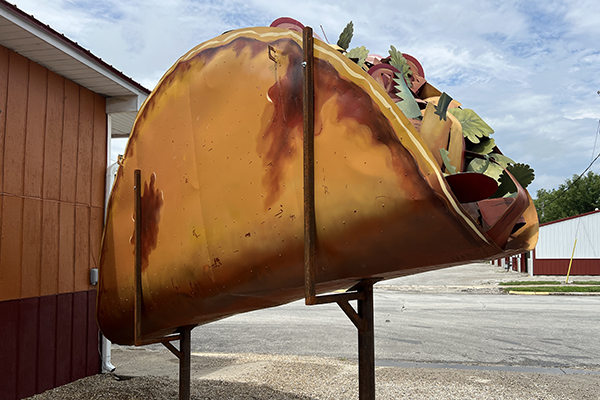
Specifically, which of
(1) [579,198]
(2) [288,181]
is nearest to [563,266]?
(2) [288,181]

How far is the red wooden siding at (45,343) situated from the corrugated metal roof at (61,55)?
273 cm

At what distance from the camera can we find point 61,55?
18.0 ft

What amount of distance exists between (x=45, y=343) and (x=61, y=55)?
330 centimetres

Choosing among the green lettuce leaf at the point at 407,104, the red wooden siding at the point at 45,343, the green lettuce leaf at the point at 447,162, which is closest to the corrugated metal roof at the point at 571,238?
the red wooden siding at the point at 45,343

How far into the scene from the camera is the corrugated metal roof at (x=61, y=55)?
4824 millimetres

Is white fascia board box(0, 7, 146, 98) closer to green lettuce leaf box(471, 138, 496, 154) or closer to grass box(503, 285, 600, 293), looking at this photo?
green lettuce leaf box(471, 138, 496, 154)

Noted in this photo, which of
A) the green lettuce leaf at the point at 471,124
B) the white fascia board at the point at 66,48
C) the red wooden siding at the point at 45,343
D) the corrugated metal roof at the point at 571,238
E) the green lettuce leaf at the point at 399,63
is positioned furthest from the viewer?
the corrugated metal roof at the point at 571,238

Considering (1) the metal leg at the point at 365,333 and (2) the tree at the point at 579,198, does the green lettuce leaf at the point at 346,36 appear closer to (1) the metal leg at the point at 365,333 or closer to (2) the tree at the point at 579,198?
(1) the metal leg at the point at 365,333

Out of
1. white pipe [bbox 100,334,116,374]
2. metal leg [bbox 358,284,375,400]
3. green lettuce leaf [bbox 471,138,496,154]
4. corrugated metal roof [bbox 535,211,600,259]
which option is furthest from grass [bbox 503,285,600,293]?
green lettuce leaf [bbox 471,138,496,154]

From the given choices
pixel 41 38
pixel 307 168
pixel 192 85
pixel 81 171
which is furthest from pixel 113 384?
pixel 307 168

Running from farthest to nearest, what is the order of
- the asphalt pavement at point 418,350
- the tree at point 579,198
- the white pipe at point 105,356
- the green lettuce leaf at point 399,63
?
the tree at point 579,198 → the white pipe at point 105,356 → the asphalt pavement at point 418,350 → the green lettuce leaf at point 399,63

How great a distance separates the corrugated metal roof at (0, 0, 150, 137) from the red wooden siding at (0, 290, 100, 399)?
8.94 feet

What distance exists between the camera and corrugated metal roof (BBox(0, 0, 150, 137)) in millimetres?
4824

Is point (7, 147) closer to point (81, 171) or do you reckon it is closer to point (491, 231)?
point (81, 171)
